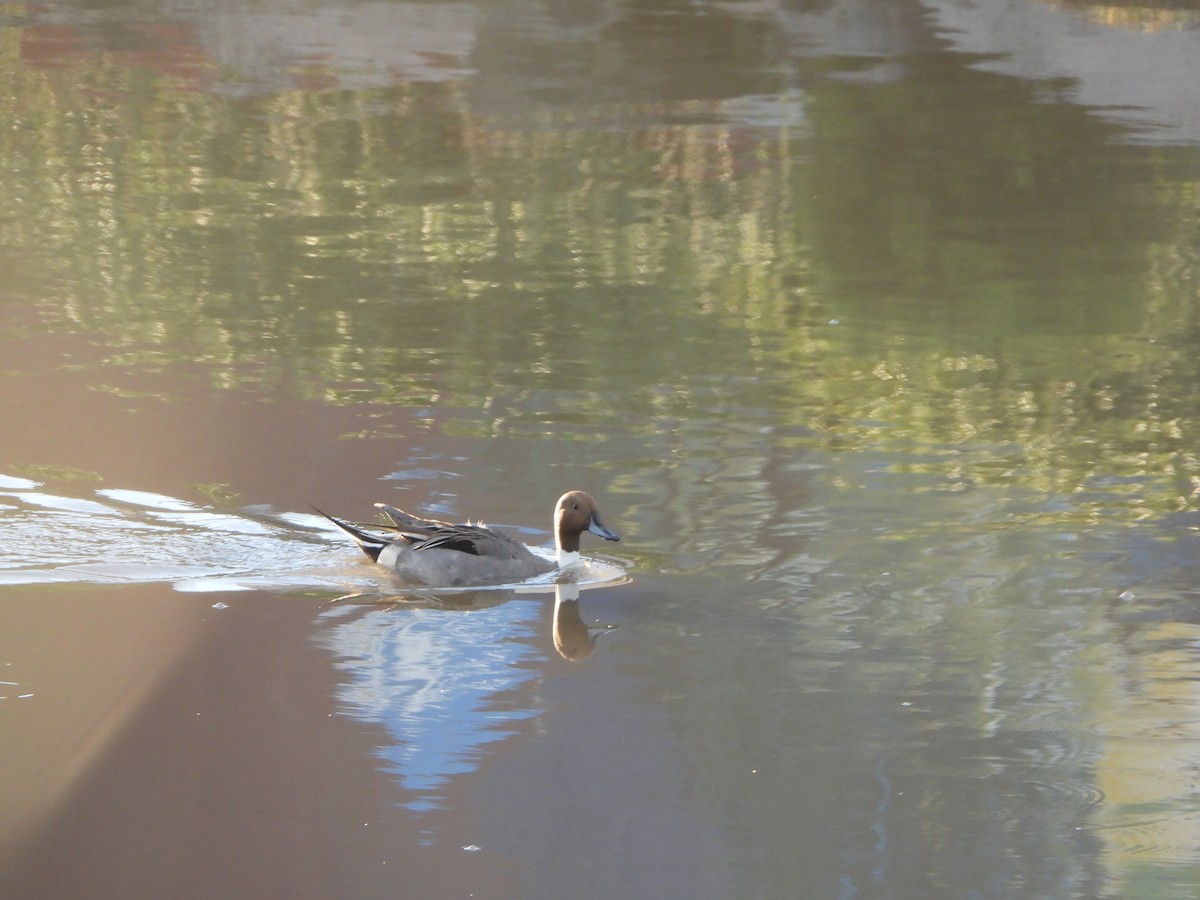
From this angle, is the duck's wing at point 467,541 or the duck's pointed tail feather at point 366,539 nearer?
the duck's wing at point 467,541

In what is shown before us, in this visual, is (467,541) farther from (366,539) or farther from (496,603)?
(366,539)

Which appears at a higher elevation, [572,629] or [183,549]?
[183,549]

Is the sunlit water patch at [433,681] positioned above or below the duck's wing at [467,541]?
below

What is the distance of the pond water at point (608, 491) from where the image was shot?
5992 millimetres

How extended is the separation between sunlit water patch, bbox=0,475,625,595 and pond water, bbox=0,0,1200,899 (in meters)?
0.03

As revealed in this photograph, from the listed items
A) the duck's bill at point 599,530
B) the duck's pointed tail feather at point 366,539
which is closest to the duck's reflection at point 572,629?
the duck's bill at point 599,530

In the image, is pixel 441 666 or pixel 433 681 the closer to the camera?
pixel 433 681

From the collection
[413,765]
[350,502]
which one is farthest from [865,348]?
[413,765]

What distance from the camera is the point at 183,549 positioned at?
8273 mm

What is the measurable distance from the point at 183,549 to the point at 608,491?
2.02 m

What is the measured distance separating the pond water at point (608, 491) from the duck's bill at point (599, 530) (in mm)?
183

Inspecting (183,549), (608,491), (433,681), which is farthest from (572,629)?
(183,549)

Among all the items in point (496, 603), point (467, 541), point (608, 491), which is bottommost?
point (496, 603)

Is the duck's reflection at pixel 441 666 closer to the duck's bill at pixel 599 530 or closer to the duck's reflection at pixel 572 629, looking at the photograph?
the duck's reflection at pixel 572 629
